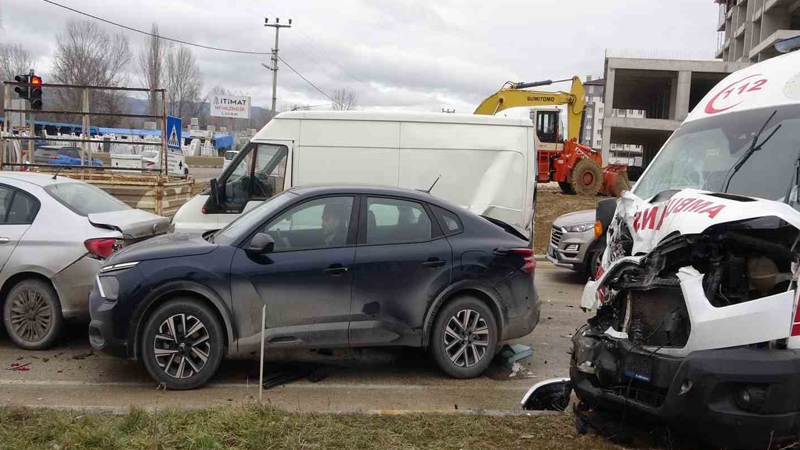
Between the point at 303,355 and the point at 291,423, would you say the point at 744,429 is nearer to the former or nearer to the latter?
the point at 291,423

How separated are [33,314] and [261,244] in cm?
282

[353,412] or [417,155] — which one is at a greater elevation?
[417,155]

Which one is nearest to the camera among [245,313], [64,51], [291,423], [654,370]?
[654,370]

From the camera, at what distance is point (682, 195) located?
4.29 m

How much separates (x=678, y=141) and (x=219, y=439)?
432 centimetres

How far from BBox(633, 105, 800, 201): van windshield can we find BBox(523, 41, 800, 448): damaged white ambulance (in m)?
0.01

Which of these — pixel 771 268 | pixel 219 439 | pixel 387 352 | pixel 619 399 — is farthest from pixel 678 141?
pixel 219 439

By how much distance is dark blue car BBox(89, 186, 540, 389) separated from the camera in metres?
5.38

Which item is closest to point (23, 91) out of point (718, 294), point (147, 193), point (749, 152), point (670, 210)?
point (147, 193)

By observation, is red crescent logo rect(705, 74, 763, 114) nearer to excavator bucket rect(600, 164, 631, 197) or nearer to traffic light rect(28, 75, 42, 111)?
traffic light rect(28, 75, 42, 111)

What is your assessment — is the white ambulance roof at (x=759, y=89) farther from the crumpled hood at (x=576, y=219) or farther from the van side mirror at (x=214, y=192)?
the van side mirror at (x=214, y=192)

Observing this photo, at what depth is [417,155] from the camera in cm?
912

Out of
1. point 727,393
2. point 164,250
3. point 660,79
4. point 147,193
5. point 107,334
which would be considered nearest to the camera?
point 727,393

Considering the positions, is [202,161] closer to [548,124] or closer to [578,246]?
[548,124]
